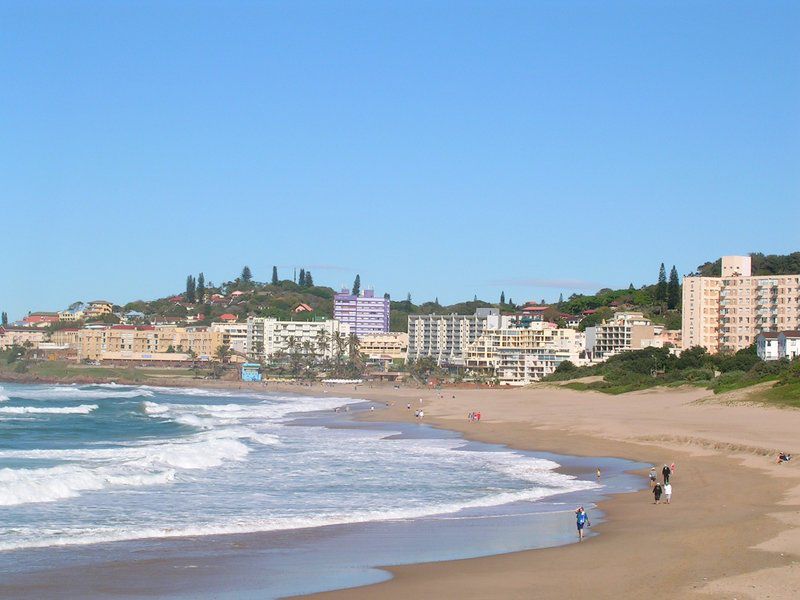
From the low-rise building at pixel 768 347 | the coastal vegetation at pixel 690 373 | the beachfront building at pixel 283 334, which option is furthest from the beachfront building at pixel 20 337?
the low-rise building at pixel 768 347

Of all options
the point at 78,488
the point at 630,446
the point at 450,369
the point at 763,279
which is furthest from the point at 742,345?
the point at 78,488

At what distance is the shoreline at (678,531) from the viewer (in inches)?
530

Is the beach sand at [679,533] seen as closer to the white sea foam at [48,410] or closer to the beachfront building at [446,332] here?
the white sea foam at [48,410]

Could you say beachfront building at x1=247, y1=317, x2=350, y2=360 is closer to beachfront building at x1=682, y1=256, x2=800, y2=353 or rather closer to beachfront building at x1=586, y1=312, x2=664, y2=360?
beachfront building at x1=586, y1=312, x2=664, y2=360

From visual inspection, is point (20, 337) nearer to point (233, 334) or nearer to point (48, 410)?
point (233, 334)

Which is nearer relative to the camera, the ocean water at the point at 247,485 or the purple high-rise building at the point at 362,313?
the ocean water at the point at 247,485

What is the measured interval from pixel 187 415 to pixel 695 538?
4502 cm

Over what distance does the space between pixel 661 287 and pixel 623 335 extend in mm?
19932

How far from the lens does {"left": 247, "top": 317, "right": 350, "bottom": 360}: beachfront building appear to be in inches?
5950

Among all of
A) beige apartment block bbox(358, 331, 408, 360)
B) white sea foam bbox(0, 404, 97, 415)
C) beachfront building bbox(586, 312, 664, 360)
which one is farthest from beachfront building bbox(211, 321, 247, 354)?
white sea foam bbox(0, 404, 97, 415)

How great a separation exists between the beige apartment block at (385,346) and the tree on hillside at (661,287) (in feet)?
143

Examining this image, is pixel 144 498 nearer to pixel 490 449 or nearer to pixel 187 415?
pixel 490 449

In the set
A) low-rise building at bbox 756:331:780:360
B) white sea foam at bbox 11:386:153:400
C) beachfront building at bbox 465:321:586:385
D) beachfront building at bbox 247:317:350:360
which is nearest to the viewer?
low-rise building at bbox 756:331:780:360

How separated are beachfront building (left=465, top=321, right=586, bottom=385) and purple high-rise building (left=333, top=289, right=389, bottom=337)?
5244 cm
